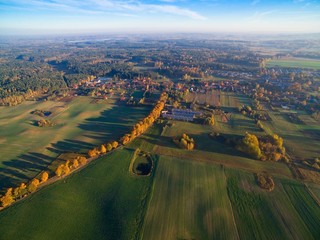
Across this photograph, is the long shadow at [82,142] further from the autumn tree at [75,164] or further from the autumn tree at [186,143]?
the autumn tree at [186,143]

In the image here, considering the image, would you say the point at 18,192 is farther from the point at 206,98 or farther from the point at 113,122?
the point at 206,98

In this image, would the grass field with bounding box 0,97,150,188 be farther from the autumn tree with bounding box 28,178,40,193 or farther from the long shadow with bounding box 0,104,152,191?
the autumn tree with bounding box 28,178,40,193

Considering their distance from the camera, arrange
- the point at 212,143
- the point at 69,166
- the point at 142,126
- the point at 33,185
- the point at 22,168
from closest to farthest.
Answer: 1. the point at 33,185
2. the point at 69,166
3. the point at 22,168
4. the point at 212,143
5. the point at 142,126

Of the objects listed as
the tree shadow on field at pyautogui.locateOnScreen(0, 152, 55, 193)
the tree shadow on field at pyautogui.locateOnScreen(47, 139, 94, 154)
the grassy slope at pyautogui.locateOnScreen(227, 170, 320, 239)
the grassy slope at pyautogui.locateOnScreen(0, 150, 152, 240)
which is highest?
the grassy slope at pyautogui.locateOnScreen(227, 170, 320, 239)

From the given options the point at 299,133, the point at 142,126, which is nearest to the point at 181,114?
the point at 142,126

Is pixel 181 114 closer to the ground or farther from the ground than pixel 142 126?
closer to the ground

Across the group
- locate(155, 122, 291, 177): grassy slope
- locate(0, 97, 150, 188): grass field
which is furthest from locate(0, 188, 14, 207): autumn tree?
locate(155, 122, 291, 177): grassy slope
